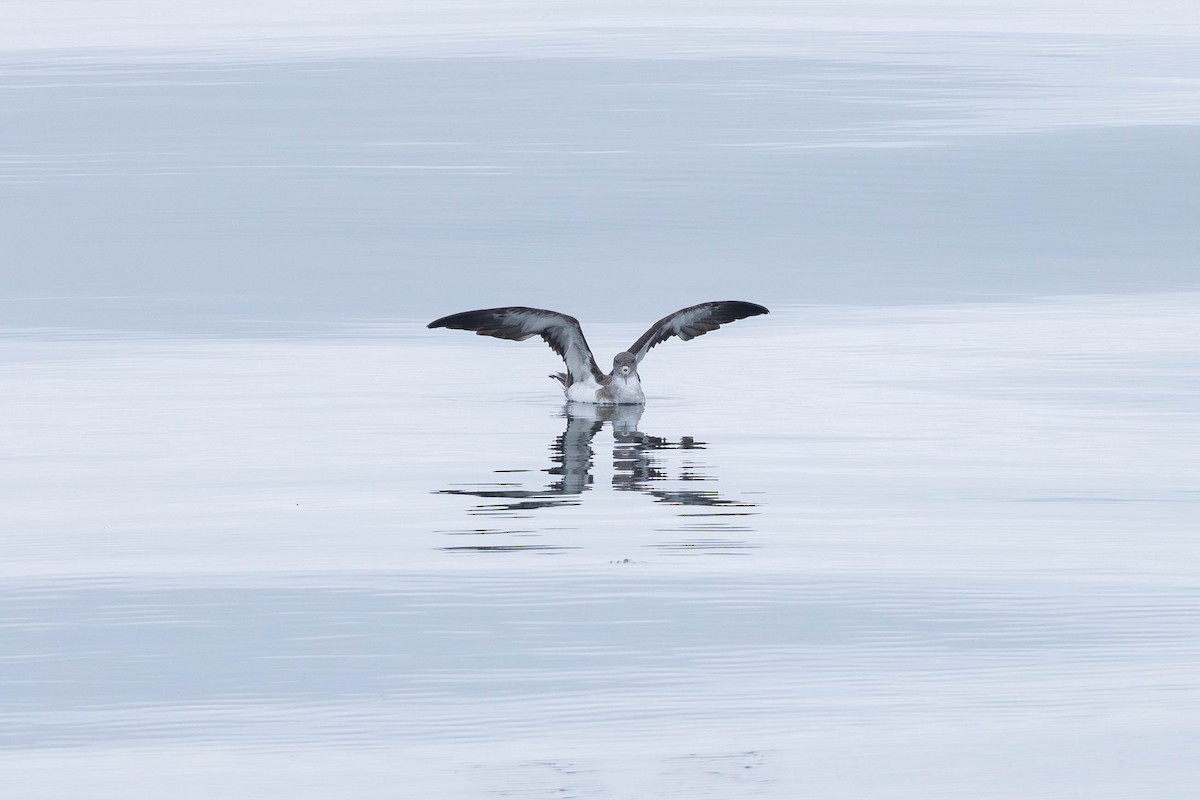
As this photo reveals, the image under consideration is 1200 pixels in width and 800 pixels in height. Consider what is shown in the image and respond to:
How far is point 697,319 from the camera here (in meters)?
22.4

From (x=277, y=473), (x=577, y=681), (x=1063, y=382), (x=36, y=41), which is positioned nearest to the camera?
(x=577, y=681)

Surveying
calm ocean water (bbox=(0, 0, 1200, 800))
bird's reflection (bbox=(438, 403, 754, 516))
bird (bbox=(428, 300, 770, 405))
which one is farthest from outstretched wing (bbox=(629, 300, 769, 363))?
bird's reflection (bbox=(438, 403, 754, 516))

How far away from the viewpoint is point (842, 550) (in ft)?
43.1

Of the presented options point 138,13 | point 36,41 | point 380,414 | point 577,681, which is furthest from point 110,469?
point 138,13

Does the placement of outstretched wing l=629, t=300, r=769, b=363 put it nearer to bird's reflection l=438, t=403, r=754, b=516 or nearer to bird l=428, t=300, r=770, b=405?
bird l=428, t=300, r=770, b=405

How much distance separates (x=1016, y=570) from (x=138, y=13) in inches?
2348

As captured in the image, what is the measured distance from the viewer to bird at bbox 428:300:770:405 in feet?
66.1

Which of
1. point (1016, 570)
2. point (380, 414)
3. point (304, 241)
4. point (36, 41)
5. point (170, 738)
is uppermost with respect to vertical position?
point (36, 41)

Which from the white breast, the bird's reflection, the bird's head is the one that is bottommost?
the bird's reflection

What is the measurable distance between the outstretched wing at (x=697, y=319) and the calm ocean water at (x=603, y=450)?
1.58 ft

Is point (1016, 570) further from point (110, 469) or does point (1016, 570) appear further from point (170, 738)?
point (110, 469)

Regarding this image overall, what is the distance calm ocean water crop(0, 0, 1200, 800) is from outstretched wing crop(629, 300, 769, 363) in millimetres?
482

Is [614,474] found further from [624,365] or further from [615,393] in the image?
[624,365]

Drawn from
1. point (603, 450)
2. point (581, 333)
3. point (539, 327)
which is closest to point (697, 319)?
point (539, 327)
